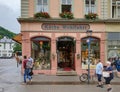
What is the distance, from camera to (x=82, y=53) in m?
38.1

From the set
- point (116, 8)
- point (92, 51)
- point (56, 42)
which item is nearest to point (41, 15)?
point (56, 42)

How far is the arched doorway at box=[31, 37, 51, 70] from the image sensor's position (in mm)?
37531

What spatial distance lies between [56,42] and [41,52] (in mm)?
1658

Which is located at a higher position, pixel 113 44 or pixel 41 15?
pixel 41 15

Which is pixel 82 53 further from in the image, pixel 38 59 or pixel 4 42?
pixel 4 42

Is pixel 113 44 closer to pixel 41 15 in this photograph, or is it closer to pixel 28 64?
pixel 41 15

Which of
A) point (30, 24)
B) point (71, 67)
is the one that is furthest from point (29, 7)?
point (71, 67)

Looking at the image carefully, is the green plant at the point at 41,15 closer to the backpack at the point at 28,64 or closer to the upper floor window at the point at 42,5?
the upper floor window at the point at 42,5

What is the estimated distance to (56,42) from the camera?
37656mm

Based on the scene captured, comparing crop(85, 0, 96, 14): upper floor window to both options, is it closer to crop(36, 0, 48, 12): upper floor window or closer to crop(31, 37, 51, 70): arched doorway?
crop(36, 0, 48, 12): upper floor window

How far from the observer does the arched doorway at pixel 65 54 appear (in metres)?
38.5

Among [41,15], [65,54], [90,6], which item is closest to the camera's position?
[41,15]

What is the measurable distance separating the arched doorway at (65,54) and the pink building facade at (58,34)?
0.68 feet

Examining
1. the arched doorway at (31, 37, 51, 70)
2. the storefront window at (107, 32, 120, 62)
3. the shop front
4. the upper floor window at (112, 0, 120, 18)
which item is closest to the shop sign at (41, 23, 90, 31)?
the shop front
